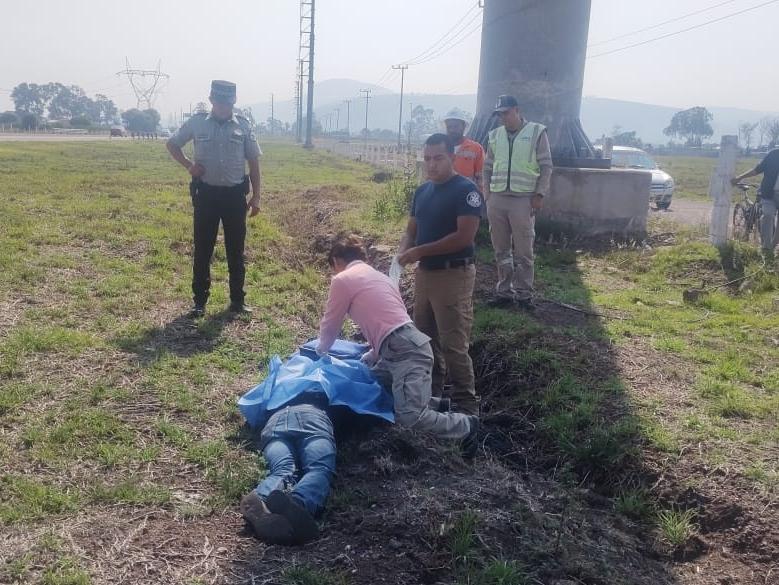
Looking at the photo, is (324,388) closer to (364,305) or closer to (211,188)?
(364,305)

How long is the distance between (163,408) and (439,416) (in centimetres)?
176

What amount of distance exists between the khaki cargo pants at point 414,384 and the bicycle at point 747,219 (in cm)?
753

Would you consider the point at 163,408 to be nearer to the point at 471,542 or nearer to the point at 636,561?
the point at 471,542

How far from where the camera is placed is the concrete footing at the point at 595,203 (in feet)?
33.3

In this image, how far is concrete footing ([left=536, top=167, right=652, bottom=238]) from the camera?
10.2m

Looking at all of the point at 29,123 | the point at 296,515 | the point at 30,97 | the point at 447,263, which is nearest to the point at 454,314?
the point at 447,263

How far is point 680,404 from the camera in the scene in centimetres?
478

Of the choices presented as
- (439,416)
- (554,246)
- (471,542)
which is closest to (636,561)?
(471,542)

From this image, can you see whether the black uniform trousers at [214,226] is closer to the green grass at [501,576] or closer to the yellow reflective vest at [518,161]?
the yellow reflective vest at [518,161]

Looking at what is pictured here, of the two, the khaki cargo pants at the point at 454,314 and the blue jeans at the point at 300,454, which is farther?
the khaki cargo pants at the point at 454,314

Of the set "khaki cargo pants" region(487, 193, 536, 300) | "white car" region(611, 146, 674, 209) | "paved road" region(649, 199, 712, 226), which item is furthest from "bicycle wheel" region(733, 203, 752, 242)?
"white car" region(611, 146, 674, 209)

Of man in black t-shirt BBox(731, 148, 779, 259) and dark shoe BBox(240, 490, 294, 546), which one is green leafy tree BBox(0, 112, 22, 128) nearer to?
man in black t-shirt BBox(731, 148, 779, 259)

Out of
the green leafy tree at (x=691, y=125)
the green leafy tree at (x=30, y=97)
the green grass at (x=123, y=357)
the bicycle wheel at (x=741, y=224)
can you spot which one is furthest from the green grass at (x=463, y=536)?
the green leafy tree at (x=30, y=97)

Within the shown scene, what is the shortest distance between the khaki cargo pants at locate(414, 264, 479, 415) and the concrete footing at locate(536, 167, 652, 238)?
571 cm
